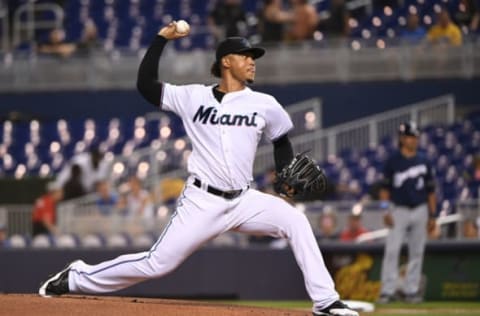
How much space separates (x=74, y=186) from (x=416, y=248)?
602cm

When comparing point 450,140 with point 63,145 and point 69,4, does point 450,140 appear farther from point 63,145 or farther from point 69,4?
point 69,4

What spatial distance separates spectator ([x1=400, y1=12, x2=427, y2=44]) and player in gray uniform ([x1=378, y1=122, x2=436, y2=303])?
19.4 feet

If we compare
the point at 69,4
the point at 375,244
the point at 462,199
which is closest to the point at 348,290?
the point at 375,244

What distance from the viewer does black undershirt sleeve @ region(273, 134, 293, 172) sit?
8.22 m

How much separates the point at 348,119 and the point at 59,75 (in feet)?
15.4

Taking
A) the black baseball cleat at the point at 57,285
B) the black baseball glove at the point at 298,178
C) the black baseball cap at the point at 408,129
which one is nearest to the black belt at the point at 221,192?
the black baseball glove at the point at 298,178

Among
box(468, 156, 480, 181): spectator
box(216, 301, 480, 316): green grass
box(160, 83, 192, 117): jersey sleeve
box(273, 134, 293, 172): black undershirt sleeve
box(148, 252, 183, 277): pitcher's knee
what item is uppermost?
box(160, 83, 192, 117): jersey sleeve

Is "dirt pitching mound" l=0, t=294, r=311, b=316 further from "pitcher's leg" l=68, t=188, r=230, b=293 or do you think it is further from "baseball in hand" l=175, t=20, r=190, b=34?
"baseball in hand" l=175, t=20, r=190, b=34

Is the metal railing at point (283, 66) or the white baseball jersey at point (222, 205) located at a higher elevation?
the metal railing at point (283, 66)

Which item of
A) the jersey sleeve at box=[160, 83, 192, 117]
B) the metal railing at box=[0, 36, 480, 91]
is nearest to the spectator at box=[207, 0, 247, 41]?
the metal railing at box=[0, 36, 480, 91]

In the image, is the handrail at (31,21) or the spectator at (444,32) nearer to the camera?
the spectator at (444,32)

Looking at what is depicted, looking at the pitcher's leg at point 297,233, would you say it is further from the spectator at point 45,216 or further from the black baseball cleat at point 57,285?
the spectator at point 45,216

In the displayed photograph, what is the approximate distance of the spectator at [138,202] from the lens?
1559 centimetres

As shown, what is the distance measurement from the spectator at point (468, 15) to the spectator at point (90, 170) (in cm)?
512
